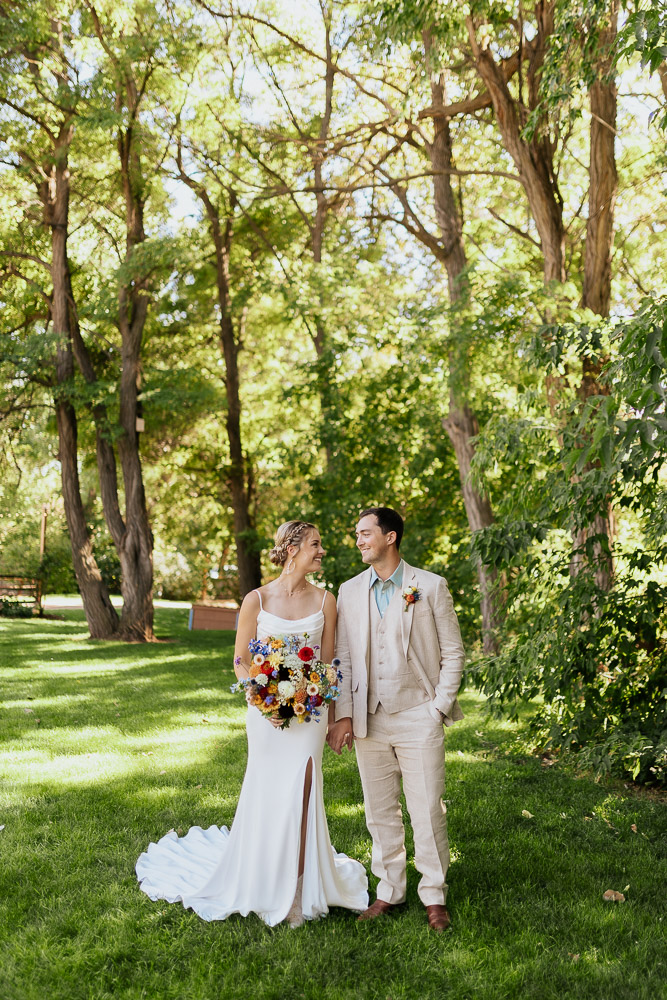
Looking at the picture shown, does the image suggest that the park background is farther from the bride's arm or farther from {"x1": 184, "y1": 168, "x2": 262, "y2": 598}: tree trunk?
the bride's arm

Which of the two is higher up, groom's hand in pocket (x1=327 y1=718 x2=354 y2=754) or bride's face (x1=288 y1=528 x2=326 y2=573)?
bride's face (x1=288 y1=528 x2=326 y2=573)

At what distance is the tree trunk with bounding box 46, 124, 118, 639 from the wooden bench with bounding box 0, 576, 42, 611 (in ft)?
19.9

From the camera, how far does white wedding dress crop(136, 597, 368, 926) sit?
14.8 ft

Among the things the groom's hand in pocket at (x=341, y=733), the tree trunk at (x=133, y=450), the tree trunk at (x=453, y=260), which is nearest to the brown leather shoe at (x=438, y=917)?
the groom's hand in pocket at (x=341, y=733)

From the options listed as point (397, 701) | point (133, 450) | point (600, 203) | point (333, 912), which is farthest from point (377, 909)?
point (133, 450)

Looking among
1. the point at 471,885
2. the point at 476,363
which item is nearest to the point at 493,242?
the point at 476,363

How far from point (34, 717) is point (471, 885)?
20.1ft

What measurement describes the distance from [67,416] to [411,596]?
14.5 meters

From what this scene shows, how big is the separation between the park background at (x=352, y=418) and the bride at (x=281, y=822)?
19 cm

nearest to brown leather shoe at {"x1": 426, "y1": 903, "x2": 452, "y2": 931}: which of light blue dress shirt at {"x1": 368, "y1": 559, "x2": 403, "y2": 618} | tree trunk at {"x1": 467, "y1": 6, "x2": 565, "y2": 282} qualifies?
light blue dress shirt at {"x1": 368, "y1": 559, "x2": 403, "y2": 618}

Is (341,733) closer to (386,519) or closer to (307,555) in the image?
(307,555)

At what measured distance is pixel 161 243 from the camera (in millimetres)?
15930

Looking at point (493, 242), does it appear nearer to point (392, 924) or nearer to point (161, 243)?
point (161, 243)

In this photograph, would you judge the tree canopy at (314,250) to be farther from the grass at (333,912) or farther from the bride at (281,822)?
the bride at (281,822)
